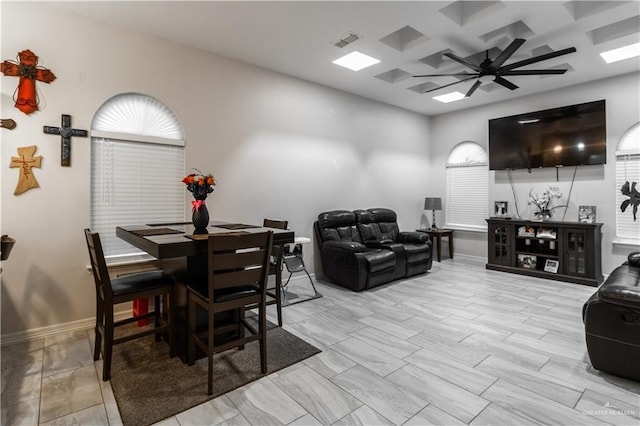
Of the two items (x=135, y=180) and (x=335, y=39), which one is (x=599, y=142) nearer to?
(x=335, y=39)

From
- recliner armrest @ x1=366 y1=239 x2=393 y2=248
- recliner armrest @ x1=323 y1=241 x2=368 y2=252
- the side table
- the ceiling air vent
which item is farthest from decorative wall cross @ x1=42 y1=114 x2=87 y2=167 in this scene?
the side table

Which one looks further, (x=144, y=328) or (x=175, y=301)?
(x=144, y=328)

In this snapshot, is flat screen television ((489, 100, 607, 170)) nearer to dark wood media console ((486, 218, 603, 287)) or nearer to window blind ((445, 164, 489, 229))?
window blind ((445, 164, 489, 229))

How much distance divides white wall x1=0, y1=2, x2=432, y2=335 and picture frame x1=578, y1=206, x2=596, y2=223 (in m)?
3.05

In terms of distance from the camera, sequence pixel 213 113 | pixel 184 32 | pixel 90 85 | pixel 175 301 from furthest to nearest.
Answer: pixel 213 113
pixel 184 32
pixel 90 85
pixel 175 301

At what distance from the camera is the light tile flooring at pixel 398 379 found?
1901 mm

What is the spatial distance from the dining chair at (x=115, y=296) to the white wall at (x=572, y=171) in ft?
19.1

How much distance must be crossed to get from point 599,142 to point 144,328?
6.64 meters

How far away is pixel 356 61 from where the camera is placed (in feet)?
14.0

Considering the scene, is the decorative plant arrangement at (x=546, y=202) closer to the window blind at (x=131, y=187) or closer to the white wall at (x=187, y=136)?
the white wall at (x=187, y=136)

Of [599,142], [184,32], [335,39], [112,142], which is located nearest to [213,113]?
[184,32]

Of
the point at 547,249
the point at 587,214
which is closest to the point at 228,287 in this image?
the point at 547,249

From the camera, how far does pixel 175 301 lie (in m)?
2.62

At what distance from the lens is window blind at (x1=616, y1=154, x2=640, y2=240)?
4.65 m
